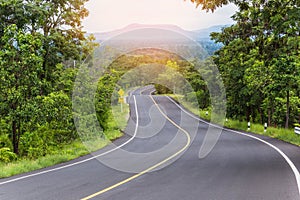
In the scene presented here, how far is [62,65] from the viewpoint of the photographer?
23.8 m

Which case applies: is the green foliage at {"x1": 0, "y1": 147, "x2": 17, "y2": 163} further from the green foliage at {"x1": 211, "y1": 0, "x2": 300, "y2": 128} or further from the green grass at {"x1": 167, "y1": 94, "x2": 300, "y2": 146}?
the green grass at {"x1": 167, "y1": 94, "x2": 300, "y2": 146}

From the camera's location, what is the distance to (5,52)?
15.7m

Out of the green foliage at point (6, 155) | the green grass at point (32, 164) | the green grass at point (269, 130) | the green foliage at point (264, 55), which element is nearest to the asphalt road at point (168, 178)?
the green grass at point (32, 164)

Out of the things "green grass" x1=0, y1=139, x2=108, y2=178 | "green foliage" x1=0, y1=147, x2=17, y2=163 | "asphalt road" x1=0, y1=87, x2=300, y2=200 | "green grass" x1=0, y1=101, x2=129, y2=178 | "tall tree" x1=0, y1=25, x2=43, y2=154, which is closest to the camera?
"asphalt road" x1=0, y1=87, x2=300, y2=200

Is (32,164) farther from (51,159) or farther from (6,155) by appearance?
(6,155)

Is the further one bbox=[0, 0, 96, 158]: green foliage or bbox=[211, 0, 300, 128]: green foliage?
bbox=[0, 0, 96, 158]: green foliage

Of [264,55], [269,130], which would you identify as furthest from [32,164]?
[269,130]

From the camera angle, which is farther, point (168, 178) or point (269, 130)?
point (269, 130)

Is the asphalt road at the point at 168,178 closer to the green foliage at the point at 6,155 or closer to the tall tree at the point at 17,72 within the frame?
the green foliage at the point at 6,155

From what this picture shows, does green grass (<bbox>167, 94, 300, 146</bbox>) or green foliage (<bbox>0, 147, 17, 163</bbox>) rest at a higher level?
green foliage (<bbox>0, 147, 17, 163</bbox>)

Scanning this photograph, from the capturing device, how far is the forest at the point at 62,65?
15.4 m

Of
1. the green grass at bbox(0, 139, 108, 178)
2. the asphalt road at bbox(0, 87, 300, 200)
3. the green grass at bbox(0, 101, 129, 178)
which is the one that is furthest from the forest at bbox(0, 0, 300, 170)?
the asphalt road at bbox(0, 87, 300, 200)

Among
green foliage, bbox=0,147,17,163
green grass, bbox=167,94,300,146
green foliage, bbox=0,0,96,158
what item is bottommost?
green grass, bbox=167,94,300,146

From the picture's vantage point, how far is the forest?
15.4 meters
